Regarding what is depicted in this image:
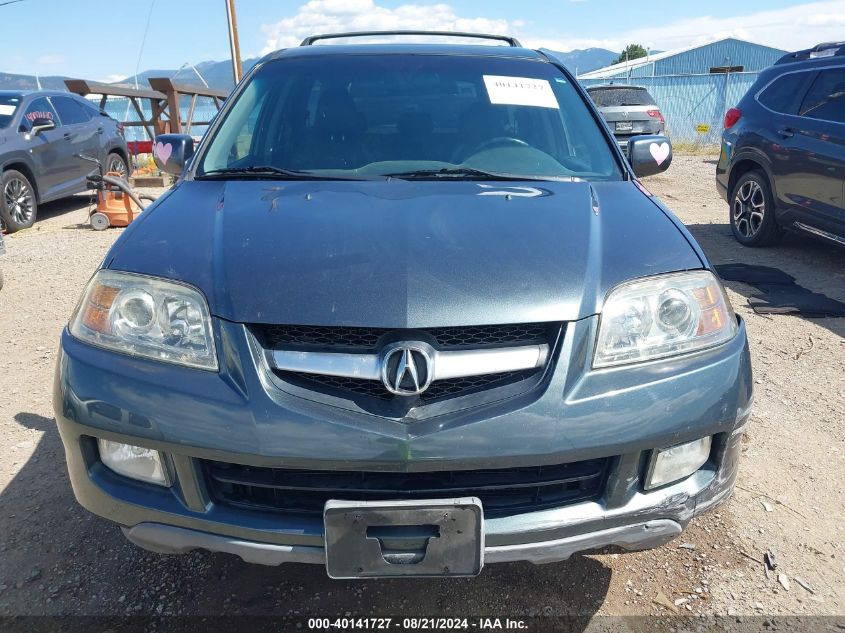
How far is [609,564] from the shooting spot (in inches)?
90.1

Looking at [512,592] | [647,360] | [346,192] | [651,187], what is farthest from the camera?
[651,187]

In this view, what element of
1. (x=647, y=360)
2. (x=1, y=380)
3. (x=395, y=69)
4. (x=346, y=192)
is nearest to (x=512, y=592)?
(x=647, y=360)

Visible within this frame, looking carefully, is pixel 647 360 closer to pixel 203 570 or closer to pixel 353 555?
pixel 353 555

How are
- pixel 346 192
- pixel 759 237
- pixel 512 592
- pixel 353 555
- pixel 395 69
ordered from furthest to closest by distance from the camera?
1. pixel 759 237
2. pixel 395 69
3. pixel 346 192
4. pixel 512 592
5. pixel 353 555

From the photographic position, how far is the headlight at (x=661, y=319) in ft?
5.63

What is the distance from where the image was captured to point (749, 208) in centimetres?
645

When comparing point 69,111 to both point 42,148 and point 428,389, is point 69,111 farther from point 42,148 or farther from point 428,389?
point 428,389

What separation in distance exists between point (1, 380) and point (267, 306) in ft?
9.30

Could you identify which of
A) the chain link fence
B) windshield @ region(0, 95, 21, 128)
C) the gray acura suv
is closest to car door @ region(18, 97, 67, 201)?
windshield @ region(0, 95, 21, 128)

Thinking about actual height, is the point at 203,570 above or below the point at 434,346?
below

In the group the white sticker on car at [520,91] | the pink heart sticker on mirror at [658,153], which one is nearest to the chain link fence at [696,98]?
the pink heart sticker on mirror at [658,153]

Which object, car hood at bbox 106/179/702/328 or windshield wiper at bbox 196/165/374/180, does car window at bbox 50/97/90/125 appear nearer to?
windshield wiper at bbox 196/165/374/180

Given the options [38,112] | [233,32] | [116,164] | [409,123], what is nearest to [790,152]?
[409,123]

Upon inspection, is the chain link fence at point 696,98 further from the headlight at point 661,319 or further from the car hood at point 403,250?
the headlight at point 661,319
